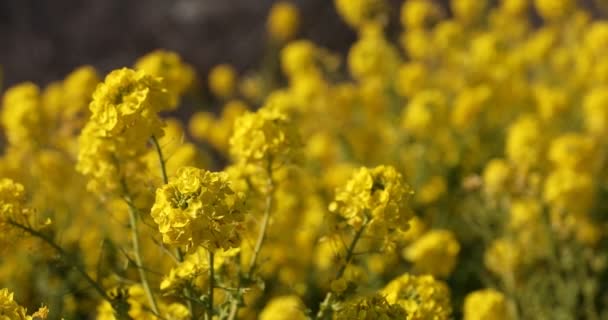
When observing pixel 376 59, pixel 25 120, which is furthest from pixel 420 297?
pixel 376 59

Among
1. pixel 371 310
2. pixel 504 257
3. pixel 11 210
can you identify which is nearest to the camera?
pixel 371 310

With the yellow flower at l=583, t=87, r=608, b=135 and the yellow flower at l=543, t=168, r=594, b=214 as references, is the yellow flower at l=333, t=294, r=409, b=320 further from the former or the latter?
the yellow flower at l=583, t=87, r=608, b=135

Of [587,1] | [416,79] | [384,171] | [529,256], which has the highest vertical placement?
[587,1]

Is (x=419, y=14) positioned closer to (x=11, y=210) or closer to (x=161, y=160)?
Answer: (x=161, y=160)

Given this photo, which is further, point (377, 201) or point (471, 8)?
point (471, 8)

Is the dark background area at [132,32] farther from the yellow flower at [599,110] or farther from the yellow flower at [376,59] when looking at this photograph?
the yellow flower at [599,110]

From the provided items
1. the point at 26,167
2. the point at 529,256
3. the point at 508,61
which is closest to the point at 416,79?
the point at 508,61

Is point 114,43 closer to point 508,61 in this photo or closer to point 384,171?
A: point 508,61
